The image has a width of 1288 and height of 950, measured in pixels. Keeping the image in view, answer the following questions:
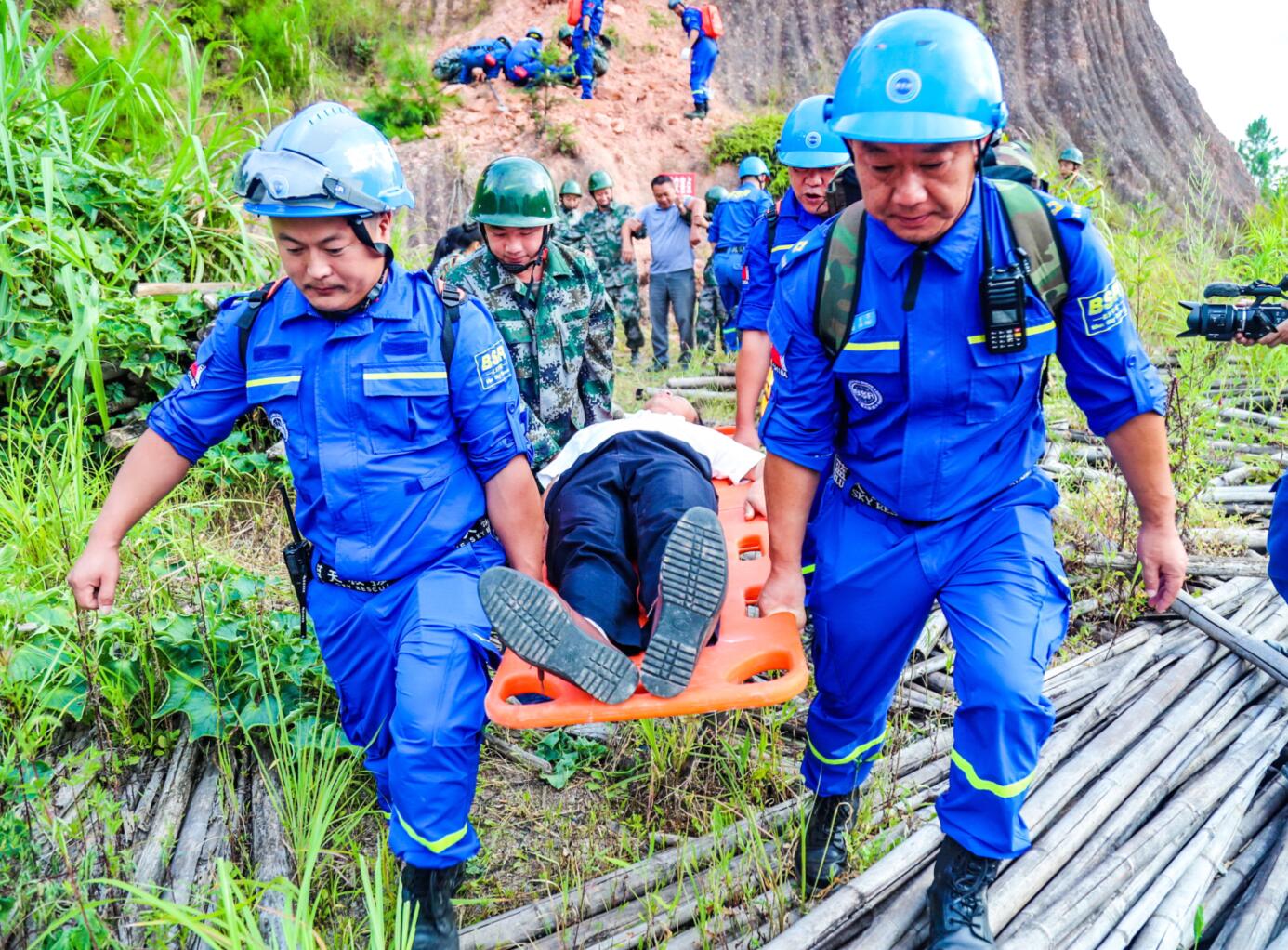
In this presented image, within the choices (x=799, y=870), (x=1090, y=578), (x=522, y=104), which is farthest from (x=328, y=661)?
(x=522, y=104)

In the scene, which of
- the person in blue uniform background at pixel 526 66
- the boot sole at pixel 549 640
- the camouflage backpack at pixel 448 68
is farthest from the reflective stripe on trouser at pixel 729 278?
the camouflage backpack at pixel 448 68

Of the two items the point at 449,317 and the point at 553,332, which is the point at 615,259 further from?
the point at 449,317

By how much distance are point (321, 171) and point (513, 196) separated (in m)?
1.60

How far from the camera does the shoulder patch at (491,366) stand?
2441 millimetres

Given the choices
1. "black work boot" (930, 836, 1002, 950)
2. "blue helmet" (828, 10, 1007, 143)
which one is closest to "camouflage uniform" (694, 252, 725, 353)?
"blue helmet" (828, 10, 1007, 143)

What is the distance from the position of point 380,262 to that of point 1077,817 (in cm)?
249

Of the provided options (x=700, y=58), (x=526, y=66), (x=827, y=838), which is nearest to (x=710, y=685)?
(x=827, y=838)

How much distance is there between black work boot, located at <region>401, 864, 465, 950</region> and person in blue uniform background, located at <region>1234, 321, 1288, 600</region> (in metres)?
2.60

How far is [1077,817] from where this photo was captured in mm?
2518

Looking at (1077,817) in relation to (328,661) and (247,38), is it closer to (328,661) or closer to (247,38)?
(328,661)

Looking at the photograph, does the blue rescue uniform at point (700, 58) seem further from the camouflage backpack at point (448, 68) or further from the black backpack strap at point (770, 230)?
the black backpack strap at point (770, 230)

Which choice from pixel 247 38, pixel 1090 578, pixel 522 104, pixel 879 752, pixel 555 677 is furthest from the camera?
pixel 522 104

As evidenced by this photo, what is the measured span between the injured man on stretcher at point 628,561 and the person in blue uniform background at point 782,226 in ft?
1.10

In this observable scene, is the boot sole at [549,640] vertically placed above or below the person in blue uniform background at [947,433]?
below
